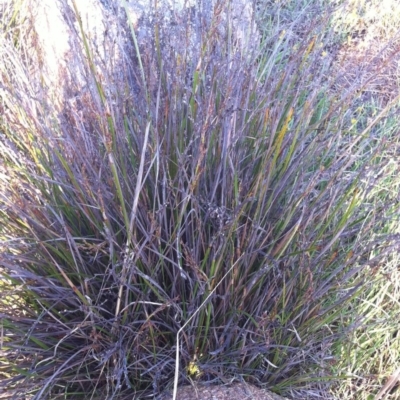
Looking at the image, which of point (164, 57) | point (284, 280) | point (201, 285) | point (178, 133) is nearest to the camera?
point (201, 285)

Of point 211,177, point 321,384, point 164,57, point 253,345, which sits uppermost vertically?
point 164,57

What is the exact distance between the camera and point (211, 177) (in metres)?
1.49

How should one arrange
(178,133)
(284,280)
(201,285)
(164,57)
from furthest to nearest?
(164,57), (178,133), (284,280), (201,285)

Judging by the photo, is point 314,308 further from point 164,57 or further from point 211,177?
point 164,57

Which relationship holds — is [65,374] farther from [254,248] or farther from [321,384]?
[321,384]

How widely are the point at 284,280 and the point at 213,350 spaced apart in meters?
0.29

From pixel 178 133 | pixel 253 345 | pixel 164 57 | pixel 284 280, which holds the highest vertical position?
pixel 164 57

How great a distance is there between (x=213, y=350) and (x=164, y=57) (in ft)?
3.16

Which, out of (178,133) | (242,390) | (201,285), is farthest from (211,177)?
(242,390)

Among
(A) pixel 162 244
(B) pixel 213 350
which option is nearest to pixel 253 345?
(B) pixel 213 350

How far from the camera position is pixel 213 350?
1.44m

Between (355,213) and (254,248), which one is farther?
(355,213)

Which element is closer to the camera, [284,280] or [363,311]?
[284,280]

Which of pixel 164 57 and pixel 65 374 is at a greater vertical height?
pixel 164 57
